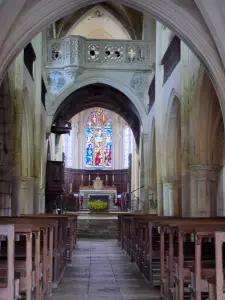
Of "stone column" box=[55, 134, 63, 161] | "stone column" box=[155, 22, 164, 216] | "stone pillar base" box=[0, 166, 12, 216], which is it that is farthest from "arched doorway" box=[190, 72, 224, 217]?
"stone column" box=[55, 134, 63, 161]

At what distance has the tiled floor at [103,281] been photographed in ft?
22.5

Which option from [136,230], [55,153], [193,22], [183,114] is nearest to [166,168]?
[183,114]

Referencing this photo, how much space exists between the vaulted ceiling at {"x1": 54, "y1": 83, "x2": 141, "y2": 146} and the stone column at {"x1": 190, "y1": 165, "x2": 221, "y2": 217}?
A: 9533 mm

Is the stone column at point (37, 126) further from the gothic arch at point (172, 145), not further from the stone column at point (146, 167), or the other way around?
the stone column at point (146, 167)

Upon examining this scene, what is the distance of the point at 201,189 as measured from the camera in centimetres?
1247

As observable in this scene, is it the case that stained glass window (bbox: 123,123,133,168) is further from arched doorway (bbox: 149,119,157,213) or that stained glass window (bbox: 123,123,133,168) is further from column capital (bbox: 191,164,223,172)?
column capital (bbox: 191,164,223,172)

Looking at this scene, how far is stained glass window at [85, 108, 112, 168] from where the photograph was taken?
3453 cm

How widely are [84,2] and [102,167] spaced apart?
2522 cm

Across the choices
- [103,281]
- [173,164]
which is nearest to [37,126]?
[173,164]

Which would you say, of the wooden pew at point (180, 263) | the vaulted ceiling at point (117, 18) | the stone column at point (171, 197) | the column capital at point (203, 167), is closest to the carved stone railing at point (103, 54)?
the vaulted ceiling at point (117, 18)

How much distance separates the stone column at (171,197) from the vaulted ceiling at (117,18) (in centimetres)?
879

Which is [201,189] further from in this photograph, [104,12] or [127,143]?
[127,143]

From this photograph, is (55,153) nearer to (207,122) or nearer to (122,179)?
(122,179)

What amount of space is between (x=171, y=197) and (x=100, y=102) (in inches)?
394
